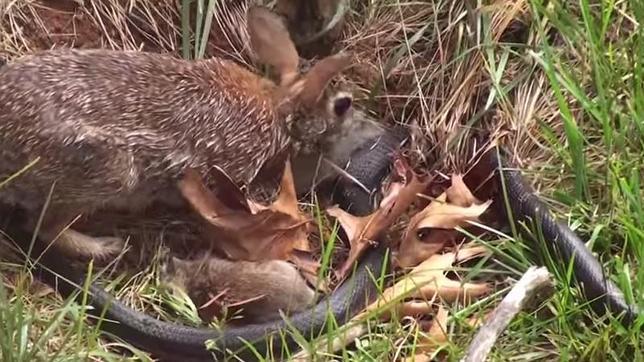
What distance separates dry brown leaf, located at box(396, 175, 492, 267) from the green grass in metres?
0.13

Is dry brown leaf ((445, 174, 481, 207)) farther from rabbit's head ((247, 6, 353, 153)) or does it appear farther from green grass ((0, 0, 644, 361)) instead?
rabbit's head ((247, 6, 353, 153))

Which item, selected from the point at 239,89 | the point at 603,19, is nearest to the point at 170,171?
the point at 239,89

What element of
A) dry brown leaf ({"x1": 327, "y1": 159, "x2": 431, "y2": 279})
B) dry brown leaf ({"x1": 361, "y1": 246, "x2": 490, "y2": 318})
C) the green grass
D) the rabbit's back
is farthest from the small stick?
the rabbit's back

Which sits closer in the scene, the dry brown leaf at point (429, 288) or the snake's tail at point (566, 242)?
the snake's tail at point (566, 242)

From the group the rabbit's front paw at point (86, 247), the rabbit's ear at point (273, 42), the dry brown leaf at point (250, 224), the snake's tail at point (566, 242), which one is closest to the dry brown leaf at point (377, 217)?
the dry brown leaf at point (250, 224)

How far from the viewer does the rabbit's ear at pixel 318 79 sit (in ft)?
13.9

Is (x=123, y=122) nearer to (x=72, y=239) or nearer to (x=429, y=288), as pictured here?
(x=72, y=239)

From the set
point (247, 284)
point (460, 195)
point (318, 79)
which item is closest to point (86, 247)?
point (247, 284)

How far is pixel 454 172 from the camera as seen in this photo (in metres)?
4.39

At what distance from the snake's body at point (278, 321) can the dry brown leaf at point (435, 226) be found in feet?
0.32

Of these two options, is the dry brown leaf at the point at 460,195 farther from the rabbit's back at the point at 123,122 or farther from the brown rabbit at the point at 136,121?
the rabbit's back at the point at 123,122

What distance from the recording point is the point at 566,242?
12.8 feet

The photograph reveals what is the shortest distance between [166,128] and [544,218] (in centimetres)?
126

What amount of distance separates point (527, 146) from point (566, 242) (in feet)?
1.87
